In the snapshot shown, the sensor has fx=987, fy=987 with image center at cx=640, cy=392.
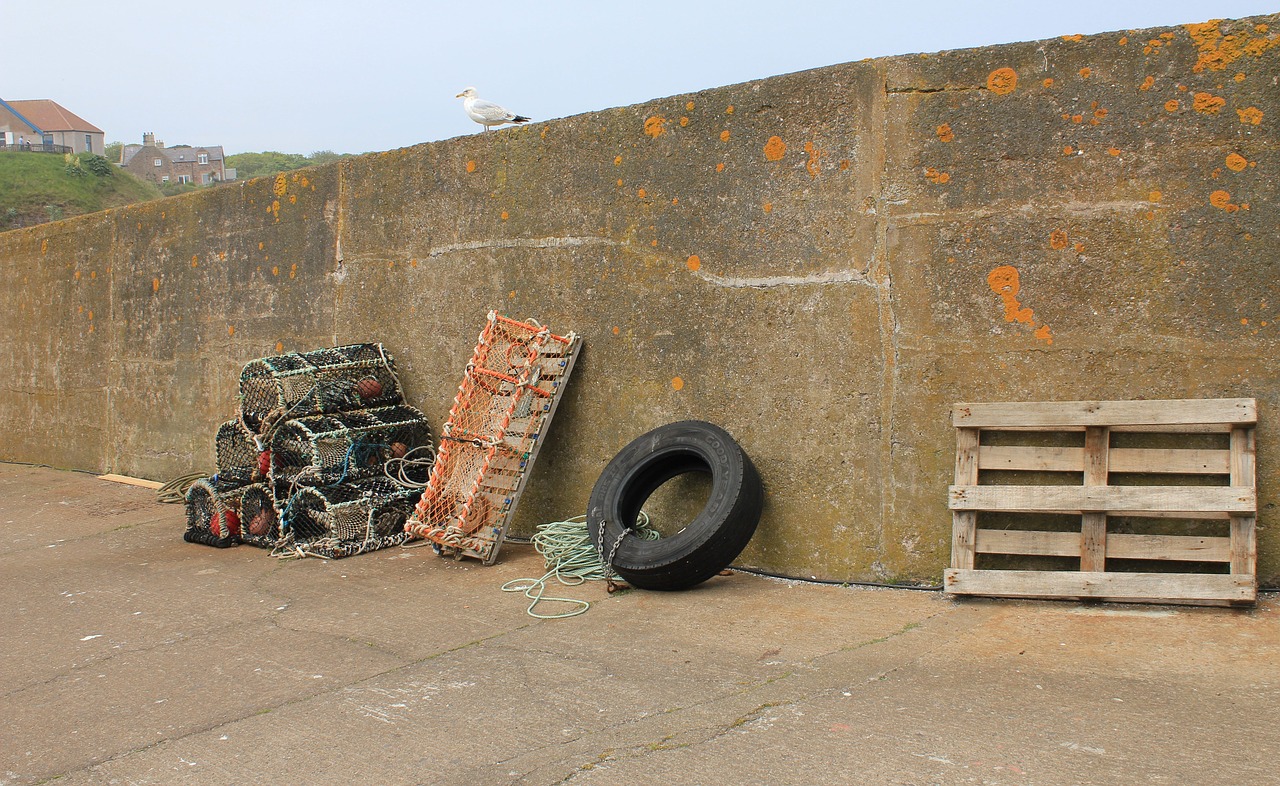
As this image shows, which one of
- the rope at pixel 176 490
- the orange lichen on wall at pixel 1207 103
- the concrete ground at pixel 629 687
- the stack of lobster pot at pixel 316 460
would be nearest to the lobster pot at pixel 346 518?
the stack of lobster pot at pixel 316 460

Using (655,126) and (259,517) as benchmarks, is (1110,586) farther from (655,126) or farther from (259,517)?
(259,517)

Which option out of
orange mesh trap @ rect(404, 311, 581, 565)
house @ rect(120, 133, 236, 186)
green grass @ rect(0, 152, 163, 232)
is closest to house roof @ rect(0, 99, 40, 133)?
house @ rect(120, 133, 236, 186)

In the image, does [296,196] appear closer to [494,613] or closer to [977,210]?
[494,613]

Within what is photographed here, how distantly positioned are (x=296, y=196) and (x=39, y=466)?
194 inches

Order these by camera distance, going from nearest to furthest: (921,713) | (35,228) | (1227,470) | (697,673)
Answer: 1. (921,713)
2. (697,673)
3. (1227,470)
4. (35,228)

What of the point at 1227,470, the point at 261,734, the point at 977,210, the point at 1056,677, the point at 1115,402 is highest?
the point at 977,210

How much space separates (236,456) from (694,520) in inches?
127

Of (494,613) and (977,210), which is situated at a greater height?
(977,210)

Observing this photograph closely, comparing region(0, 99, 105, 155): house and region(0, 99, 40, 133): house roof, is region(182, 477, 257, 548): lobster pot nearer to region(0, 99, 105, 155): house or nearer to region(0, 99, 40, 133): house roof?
region(0, 99, 105, 155): house

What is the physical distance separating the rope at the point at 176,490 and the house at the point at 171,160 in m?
69.0

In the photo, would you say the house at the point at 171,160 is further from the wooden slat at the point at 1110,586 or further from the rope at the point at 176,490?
the wooden slat at the point at 1110,586

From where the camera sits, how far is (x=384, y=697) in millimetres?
3248

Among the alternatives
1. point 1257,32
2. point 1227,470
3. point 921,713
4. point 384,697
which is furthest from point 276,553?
point 1257,32

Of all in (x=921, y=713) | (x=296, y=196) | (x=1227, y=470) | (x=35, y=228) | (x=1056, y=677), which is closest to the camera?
(x=921, y=713)
